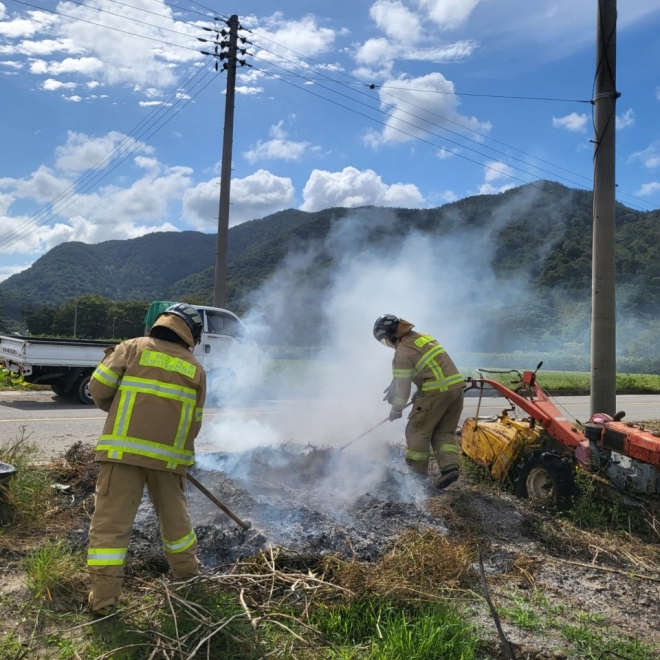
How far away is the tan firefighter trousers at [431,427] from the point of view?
5.60 metres

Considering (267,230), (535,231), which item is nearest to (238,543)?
(535,231)

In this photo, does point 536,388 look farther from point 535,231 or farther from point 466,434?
point 535,231

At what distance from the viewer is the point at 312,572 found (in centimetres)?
357

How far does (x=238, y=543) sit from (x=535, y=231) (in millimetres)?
12606

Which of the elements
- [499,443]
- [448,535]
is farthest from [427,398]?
[448,535]

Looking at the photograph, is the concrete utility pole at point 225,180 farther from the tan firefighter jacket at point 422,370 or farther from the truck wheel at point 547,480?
the truck wheel at point 547,480

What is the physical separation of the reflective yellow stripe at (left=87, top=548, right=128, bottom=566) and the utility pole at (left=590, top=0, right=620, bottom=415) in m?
5.18

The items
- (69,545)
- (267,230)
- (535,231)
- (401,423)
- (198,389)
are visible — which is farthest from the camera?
(267,230)

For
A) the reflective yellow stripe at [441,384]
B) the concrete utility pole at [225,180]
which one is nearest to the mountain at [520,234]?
the concrete utility pole at [225,180]

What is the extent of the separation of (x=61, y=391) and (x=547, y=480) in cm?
994

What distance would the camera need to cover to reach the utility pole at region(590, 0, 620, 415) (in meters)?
6.25

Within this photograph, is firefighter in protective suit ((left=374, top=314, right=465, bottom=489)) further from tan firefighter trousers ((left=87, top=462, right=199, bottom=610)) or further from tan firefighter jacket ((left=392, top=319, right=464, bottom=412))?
tan firefighter trousers ((left=87, top=462, right=199, bottom=610))

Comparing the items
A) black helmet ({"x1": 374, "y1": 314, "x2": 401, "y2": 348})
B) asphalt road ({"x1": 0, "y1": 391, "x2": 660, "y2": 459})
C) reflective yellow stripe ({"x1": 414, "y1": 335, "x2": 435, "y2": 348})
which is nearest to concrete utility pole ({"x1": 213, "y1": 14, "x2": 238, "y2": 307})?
asphalt road ({"x1": 0, "y1": 391, "x2": 660, "y2": 459})

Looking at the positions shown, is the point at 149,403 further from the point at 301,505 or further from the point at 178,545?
the point at 301,505
